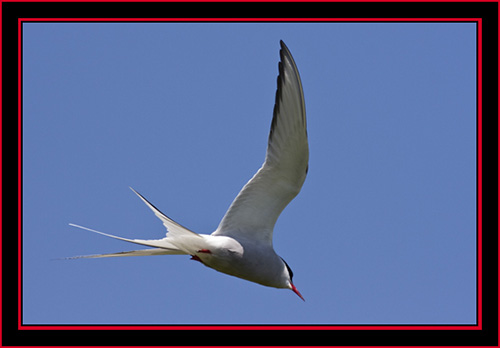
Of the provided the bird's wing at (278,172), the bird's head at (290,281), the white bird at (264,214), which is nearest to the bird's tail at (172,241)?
the white bird at (264,214)

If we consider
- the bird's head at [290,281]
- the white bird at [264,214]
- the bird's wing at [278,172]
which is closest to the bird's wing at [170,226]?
the white bird at [264,214]

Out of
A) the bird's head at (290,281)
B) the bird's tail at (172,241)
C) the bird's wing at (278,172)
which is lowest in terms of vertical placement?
the bird's head at (290,281)

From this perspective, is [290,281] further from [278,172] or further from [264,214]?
[278,172]

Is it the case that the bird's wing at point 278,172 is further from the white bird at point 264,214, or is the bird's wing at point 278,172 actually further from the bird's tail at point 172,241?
the bird's tail at point 172,241

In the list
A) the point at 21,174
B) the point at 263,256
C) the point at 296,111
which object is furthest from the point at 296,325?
the point at 21,174

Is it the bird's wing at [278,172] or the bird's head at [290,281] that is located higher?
the bird's wing at [278,172]

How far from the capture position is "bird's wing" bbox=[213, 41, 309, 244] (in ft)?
16.1

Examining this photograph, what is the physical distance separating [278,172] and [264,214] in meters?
0.52

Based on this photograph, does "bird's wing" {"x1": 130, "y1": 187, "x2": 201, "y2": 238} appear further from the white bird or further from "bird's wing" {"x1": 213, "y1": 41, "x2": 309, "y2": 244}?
"bird's wing" {"x1": 213, "y1": 41, "x2": 309, "y2": 244}

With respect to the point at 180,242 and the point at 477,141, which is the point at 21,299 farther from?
the point at 477,141

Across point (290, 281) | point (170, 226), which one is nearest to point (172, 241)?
point (170, 226)

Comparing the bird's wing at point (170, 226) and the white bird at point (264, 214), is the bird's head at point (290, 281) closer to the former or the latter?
the white bird at point (264, 214)

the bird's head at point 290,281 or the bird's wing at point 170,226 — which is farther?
the bird's head at point 290,281

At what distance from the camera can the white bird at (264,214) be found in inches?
194
